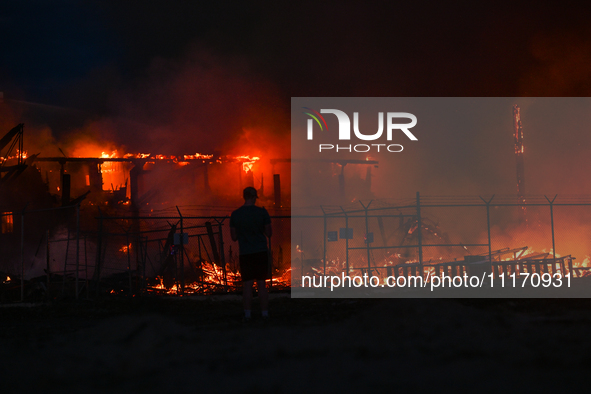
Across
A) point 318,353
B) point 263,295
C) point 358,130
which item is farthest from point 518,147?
point 318,353

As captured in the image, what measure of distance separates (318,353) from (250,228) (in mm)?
1978

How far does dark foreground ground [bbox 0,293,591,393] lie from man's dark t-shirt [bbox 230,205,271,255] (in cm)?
85

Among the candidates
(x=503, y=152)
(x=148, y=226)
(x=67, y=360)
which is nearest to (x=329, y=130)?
(x=503, y=152)

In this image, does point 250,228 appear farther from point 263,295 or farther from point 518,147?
point 518,147

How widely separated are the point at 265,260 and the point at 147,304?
3418mm

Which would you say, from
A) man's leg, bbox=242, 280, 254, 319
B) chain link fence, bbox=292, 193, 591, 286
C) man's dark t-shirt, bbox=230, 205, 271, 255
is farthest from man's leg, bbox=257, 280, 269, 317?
chain link fence, bbox=292, 193, 591, 286

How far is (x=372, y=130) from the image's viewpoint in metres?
30.9

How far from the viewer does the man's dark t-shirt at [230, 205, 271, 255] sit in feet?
18.5

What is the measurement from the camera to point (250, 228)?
564cm

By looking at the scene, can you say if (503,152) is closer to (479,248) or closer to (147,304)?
(479,248)

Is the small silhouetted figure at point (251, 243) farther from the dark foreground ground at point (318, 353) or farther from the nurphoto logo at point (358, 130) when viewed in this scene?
the nurphoto logo at point (358, 130)

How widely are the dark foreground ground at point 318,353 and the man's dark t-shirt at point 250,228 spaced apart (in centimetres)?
85

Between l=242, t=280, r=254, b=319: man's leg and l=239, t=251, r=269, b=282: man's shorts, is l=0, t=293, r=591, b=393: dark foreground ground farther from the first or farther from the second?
l=239, t=251, r=269, b=282: man's shorts

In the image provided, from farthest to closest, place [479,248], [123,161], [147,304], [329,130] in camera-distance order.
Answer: [329,130] → [123,161] → [479,248] → [147,304]
